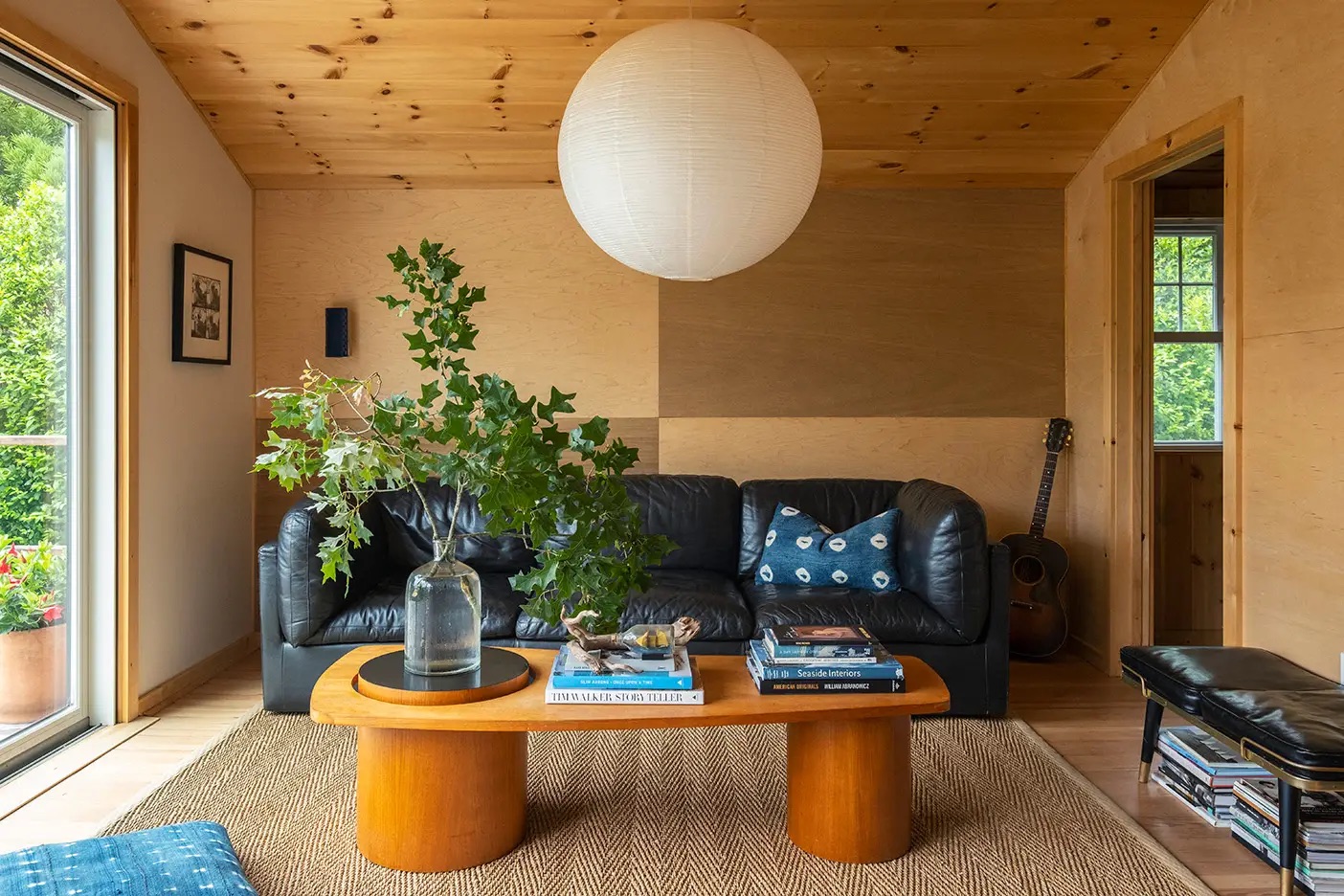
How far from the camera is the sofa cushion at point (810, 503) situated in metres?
4.20

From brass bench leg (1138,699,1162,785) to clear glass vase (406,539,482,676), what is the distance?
1.91 metres

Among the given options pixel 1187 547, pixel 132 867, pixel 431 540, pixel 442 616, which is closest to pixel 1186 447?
pixel 1187 547

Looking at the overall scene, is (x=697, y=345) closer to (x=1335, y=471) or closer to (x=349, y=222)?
(x=349, y=222)

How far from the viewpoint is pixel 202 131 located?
4.14m

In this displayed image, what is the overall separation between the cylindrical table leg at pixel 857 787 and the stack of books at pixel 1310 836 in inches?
32.6

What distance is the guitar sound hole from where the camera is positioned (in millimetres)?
4340

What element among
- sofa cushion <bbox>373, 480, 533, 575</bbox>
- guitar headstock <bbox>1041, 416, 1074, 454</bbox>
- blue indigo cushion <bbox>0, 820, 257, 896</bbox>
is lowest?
blue indigo cushion <bbox>0, 820, 257, 896</bbox>

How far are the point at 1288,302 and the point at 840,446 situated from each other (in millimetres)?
2009

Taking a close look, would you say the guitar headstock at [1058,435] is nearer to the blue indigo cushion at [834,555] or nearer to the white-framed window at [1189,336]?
the white-framed window at [1189,336]

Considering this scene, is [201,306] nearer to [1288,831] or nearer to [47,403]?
[47,403]

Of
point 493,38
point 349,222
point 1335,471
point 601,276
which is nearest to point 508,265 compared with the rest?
point 601,276

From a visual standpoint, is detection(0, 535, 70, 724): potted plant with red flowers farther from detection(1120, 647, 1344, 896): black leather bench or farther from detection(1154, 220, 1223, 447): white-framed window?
detection(1154, 220, 1223, 447): white-framed window

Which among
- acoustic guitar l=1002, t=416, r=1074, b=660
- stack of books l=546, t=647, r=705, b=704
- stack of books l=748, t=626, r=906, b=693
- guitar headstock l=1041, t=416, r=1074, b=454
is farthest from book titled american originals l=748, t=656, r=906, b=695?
guitar headstock l=1041, t=416, r=1074, b=454

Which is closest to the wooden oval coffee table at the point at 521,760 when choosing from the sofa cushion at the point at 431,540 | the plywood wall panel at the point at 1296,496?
the plywood wall panel at the point at 1296,496
